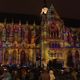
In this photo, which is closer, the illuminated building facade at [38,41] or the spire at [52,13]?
the illuminated building facade at [38,41]

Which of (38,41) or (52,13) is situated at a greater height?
(52,13)

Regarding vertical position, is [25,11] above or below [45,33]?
above

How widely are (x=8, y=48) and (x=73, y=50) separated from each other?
584 cm

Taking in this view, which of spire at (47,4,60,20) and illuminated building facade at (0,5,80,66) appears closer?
illuminated building facade at (0,5,80,66)

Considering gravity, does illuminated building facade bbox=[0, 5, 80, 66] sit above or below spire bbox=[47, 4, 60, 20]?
below

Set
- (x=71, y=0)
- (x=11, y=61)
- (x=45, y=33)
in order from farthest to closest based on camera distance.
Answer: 1. (x=71, y=0)
2. (x=45, y=33)
3. (x=11, y=61)

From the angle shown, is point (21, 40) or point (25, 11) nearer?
point (21, 40)

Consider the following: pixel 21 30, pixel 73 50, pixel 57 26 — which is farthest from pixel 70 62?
pixel 21 30

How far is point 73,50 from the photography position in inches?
1023

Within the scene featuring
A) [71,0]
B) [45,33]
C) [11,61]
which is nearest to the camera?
[11,61]

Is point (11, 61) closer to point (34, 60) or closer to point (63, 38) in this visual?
point (34, 60)

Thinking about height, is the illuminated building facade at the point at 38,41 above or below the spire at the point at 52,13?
below

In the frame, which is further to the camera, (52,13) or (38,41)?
(52,13)

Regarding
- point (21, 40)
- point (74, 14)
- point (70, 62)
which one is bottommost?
point (70, 62)
